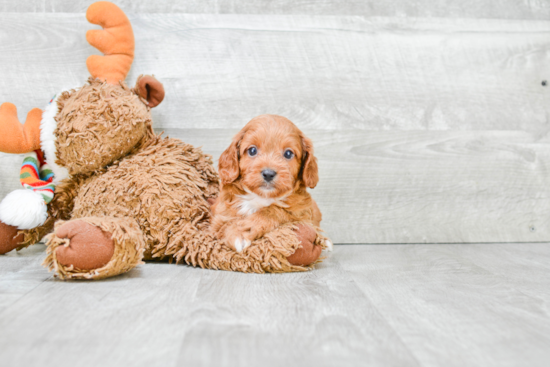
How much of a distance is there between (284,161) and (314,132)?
66 cm

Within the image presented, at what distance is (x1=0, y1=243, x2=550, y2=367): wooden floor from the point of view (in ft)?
2.95

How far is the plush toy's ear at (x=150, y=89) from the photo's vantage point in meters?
1.75

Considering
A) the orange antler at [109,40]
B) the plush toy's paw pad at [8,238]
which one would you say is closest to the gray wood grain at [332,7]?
the orange antler at [109,40]

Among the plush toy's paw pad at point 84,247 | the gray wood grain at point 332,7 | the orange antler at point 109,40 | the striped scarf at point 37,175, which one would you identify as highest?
the gray wood grain at point 332,7

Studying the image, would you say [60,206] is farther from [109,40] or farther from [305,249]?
[305,249]

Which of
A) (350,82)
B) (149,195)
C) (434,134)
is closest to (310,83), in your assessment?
(350,82)

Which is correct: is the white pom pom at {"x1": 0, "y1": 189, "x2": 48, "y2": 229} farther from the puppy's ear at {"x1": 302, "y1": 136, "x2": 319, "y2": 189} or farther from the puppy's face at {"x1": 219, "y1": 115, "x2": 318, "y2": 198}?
the puppy's ear at {"x1": 302, "y1": 136, "x2": 319, "y2": 189}

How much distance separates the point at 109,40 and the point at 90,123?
44 cm

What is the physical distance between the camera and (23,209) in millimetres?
1580

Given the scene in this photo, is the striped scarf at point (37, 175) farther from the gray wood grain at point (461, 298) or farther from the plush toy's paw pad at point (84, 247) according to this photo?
the gray wood grain at point (461, 298)

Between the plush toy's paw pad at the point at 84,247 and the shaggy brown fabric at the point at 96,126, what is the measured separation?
344mm

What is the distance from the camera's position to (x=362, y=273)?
5.15 ft

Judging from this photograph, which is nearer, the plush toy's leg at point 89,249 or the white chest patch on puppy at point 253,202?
the plush toy's leg at point 89,249

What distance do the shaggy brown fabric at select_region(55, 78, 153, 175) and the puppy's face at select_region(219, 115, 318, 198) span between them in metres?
0.37
